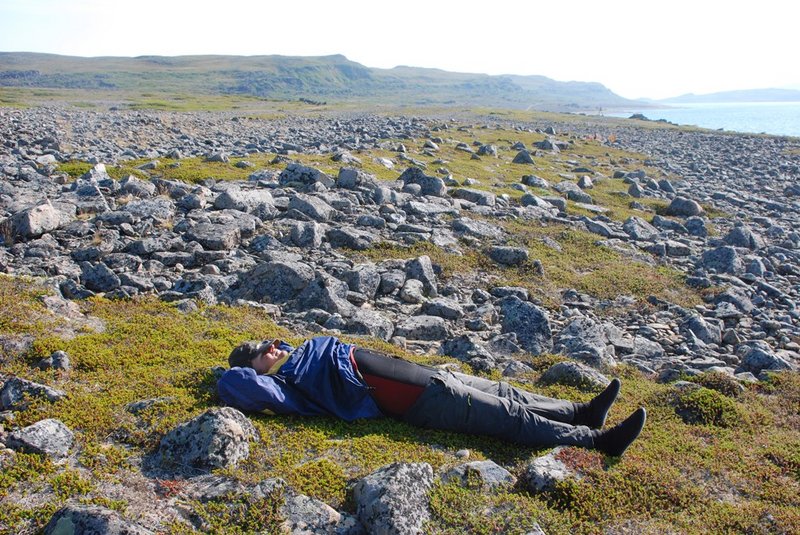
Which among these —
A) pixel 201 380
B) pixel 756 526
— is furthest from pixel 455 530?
pixel 201 380

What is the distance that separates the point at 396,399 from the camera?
8109mm

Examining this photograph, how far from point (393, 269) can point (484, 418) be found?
7.17m

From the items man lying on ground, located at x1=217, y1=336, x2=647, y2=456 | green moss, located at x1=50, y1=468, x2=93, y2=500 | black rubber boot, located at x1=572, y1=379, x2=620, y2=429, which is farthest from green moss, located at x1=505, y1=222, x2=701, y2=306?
green moss, located at x1=50, y1=468, x2=93, y2=500

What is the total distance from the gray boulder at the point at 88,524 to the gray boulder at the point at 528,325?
28.0 ft

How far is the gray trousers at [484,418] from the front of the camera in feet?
25.9

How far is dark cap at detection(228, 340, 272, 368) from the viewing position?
8383 millimetres

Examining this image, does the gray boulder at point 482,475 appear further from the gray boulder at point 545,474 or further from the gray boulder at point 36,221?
the gray boulder at point 36,221

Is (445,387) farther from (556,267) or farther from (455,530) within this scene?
(556,267)

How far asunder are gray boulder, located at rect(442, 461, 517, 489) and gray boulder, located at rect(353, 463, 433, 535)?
1.30ft

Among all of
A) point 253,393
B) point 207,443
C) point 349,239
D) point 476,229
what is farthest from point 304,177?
point 207,443

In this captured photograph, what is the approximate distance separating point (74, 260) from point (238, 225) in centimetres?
406

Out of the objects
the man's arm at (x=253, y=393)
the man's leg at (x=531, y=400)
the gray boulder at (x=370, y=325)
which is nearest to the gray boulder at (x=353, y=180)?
the gray boulder at (x=370, y=325)

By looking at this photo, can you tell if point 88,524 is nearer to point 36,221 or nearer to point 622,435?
point 622,435

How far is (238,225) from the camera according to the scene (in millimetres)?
15633
